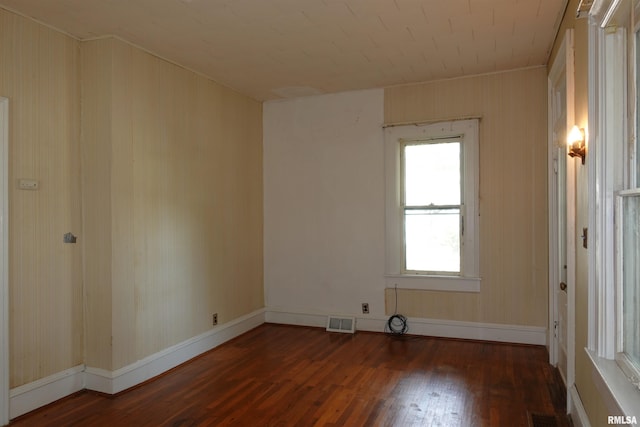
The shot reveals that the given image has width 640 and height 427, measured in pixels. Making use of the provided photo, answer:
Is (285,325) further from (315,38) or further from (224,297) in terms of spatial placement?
(315,38)

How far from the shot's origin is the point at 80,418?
297cm

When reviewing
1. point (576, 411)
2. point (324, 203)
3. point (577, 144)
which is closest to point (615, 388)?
point (576, 411)

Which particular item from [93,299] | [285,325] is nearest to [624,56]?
[93,299]

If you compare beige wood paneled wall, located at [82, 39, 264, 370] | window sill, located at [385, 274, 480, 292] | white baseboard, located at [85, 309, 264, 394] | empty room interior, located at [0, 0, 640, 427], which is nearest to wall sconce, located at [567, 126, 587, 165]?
empty room interior, located at [0, 0, 640, 427]

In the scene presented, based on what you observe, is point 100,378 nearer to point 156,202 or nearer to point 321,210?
point 156,202

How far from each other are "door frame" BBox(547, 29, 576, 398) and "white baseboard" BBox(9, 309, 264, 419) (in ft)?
10.5

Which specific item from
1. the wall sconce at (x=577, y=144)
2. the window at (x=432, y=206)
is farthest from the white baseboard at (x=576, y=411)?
the window at (x=432, y=206)

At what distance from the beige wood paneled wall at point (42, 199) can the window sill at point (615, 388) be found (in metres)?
3.50

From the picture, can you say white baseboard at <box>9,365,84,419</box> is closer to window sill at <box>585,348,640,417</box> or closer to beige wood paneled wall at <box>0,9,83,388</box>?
beige wood paneled wall at <box>0,9,83,388</box>

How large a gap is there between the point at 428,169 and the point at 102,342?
3.61 m

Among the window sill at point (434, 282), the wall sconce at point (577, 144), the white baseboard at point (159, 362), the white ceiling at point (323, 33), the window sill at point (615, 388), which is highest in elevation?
the white ceiling at point (323, 33)

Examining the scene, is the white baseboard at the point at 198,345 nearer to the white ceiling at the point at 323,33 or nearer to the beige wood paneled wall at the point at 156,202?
the beige wood paneled wall at the point at 156,202

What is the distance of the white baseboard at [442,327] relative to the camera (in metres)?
4.41

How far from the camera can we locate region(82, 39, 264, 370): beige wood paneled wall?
11.3 ft
